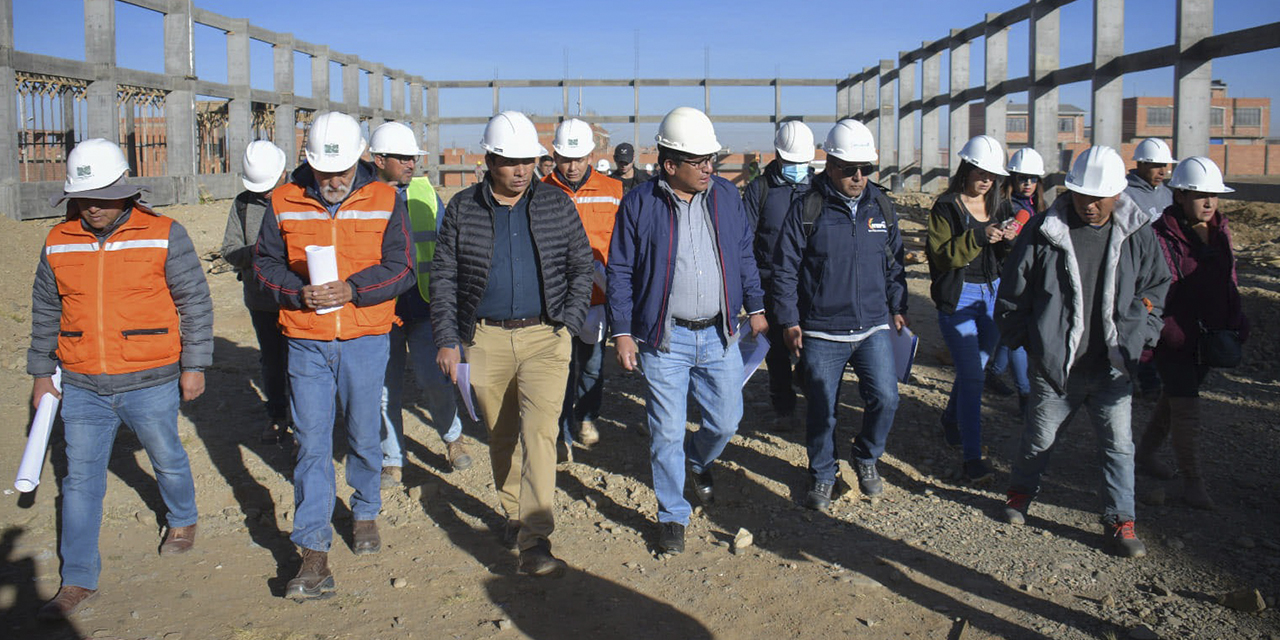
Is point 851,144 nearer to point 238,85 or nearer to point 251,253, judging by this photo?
point 251,253

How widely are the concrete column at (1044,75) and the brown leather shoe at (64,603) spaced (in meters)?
11.8

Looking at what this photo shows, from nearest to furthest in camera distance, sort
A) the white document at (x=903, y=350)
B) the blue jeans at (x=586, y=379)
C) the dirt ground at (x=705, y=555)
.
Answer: the dirt ground at (x=705, y=555)
the white document at (x=903, y=350)
the blue jeans at (x=586, y=379)

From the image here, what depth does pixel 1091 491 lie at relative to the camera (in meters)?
5.30

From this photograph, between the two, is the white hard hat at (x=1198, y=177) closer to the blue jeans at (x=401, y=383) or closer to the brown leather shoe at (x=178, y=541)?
the blue jeans at (x=401, y=383)

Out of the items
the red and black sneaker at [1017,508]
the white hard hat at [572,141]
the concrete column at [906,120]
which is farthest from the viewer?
the concrete column at [906,120]

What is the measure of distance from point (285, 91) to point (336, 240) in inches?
754

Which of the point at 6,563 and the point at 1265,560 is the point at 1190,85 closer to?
the point at 1265,560

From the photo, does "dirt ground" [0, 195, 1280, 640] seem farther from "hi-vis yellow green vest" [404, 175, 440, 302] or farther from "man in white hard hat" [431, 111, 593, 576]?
"hi-vis yellow green vest" [404, 175, 440, 302]

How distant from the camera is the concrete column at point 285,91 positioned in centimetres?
2170

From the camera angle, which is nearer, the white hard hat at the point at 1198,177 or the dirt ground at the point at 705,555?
the dirt ground at the point at 705,555

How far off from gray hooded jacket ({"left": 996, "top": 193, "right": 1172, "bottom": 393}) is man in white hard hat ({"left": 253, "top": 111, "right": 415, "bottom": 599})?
2865mm

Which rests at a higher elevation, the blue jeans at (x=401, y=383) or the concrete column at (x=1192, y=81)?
the concrete column at (x=1192, y=81)

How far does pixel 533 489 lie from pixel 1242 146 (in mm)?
47491

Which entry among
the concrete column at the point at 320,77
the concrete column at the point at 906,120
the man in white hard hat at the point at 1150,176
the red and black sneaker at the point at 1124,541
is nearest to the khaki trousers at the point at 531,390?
the red and black sneaker at the point at 1124,541
